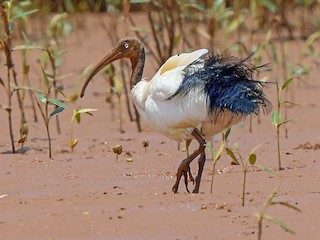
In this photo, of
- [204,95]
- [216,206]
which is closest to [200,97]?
[204,95]

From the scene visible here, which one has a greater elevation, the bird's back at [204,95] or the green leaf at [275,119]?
the bird's back at [204,95]

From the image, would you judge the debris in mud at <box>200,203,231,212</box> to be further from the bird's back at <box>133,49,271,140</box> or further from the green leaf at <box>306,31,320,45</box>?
the green leaf at <box>306,31,320,45</box>

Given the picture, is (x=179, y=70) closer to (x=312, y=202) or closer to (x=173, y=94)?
(x=173, y=94)

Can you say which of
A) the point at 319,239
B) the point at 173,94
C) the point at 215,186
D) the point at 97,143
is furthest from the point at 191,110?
the point at 97,143

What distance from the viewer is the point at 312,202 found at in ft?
19.2

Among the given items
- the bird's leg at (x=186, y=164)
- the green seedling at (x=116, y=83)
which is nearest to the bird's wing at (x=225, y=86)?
the bird's leg at (x=186, y=164)

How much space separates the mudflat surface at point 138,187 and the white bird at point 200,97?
1.21 ft

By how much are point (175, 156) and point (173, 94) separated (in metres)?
1.50

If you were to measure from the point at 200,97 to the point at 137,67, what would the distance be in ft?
3.80

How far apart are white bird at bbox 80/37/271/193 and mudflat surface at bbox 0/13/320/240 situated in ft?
1.21

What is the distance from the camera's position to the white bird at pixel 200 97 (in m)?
6.42

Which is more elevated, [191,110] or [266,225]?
[191,110]

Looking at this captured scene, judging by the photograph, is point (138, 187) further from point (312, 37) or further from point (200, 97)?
point (312, 37)

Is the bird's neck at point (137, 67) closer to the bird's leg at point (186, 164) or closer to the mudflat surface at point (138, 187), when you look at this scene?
the mudflat surface at point (138, 187)
